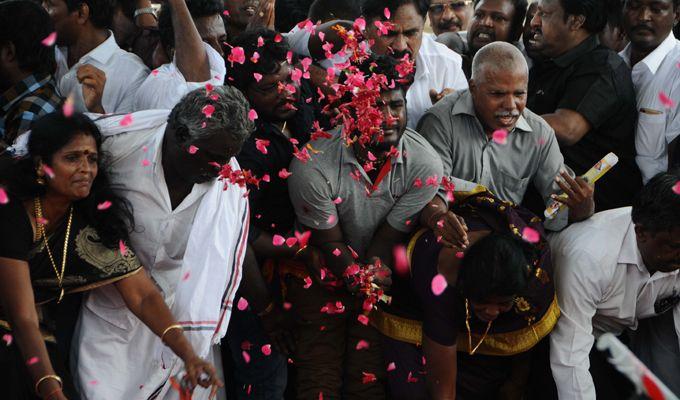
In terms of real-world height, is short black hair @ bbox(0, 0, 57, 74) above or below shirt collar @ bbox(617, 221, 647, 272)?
above

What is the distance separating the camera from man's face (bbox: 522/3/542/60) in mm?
4656

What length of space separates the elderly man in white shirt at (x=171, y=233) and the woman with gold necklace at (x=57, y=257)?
11 centimetres

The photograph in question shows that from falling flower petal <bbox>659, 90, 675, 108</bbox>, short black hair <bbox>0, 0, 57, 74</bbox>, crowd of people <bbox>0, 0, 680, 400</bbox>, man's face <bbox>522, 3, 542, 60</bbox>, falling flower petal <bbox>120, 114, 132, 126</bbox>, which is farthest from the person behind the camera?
man's face <bbox>522, 3, 542, 60</bbox>

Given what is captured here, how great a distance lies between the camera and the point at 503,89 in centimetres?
393

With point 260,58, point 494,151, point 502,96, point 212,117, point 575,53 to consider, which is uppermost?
point 212,117

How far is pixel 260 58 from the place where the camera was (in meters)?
3.80

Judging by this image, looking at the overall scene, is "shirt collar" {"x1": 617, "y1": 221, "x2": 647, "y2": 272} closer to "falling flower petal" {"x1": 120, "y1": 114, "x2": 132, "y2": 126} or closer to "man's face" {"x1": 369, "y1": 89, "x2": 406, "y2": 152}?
"man's face" {"x1": 369, "y1": 89, "x2": 406, "y2": 152}

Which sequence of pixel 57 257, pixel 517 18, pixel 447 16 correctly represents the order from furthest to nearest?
pixel 447 16
pixel 517 18
pixel 57 257

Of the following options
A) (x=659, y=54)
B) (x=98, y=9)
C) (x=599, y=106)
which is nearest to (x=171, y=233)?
(x=98, y=9)

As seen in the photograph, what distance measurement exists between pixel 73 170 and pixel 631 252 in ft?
7.32

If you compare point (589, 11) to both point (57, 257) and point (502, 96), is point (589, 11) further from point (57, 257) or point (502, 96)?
point (57, 257)

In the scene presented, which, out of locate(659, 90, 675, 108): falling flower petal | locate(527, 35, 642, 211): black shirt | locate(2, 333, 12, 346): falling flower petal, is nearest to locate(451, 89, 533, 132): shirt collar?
locate(527, 35, 642, 211): black shirt

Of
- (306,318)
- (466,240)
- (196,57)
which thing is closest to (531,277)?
(466,240)

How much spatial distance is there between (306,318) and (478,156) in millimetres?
1024
